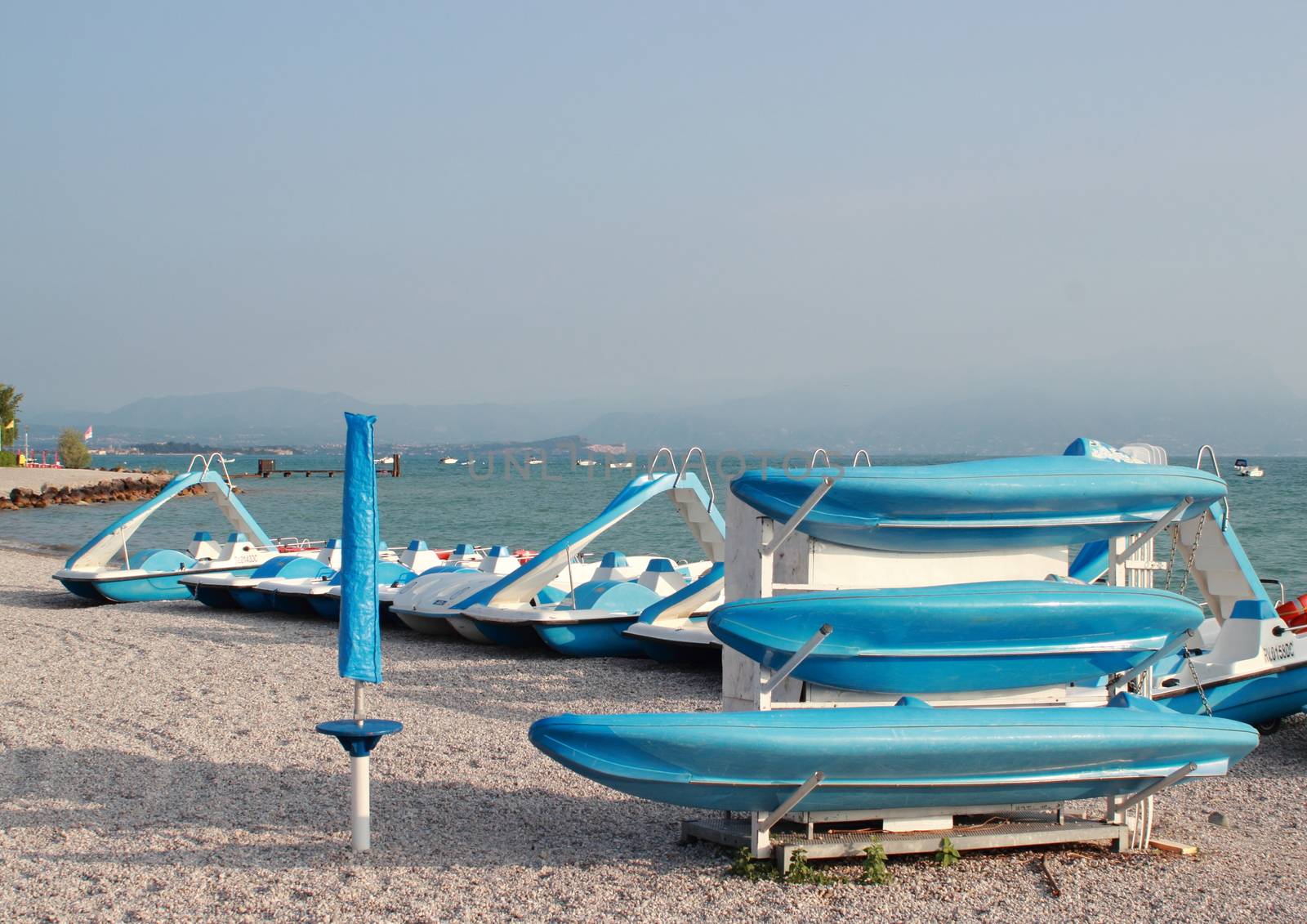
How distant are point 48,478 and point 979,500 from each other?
77.7 meters

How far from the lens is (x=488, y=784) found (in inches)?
330

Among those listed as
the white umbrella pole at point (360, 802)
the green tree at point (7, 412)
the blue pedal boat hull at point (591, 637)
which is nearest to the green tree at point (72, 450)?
the green tree at point (7, 412)

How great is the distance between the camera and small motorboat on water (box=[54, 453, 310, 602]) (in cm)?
1967

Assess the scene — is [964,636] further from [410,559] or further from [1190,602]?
[410,559]

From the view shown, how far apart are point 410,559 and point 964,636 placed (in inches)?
562

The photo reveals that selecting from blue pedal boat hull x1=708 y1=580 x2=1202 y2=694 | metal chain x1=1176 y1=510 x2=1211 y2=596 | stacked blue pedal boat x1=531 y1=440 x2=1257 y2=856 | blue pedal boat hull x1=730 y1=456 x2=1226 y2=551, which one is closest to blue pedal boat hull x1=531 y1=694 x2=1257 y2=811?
stacked blue pedal boat x1=531 y1=440 x2=1257 y2=856

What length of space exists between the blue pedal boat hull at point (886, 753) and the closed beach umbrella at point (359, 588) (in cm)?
108

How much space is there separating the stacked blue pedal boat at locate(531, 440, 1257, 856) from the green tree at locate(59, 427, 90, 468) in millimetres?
101495

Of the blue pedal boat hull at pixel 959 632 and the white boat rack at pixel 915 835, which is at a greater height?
the blue pedal boat hull at pixel 959 632

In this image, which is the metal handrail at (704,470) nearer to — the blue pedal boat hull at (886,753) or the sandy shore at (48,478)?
the blue pedal boat hull at (886,753)

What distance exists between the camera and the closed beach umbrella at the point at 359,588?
6527mm

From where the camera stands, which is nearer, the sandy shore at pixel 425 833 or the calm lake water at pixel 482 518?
the sandy shore at pixel 425 833

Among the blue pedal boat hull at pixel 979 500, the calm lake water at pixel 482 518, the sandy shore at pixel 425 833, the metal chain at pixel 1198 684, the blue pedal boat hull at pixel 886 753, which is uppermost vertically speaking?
the blue pedal boat hull at pixel 979 500

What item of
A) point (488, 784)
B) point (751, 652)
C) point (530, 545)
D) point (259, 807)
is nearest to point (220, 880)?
point (259, 807)
